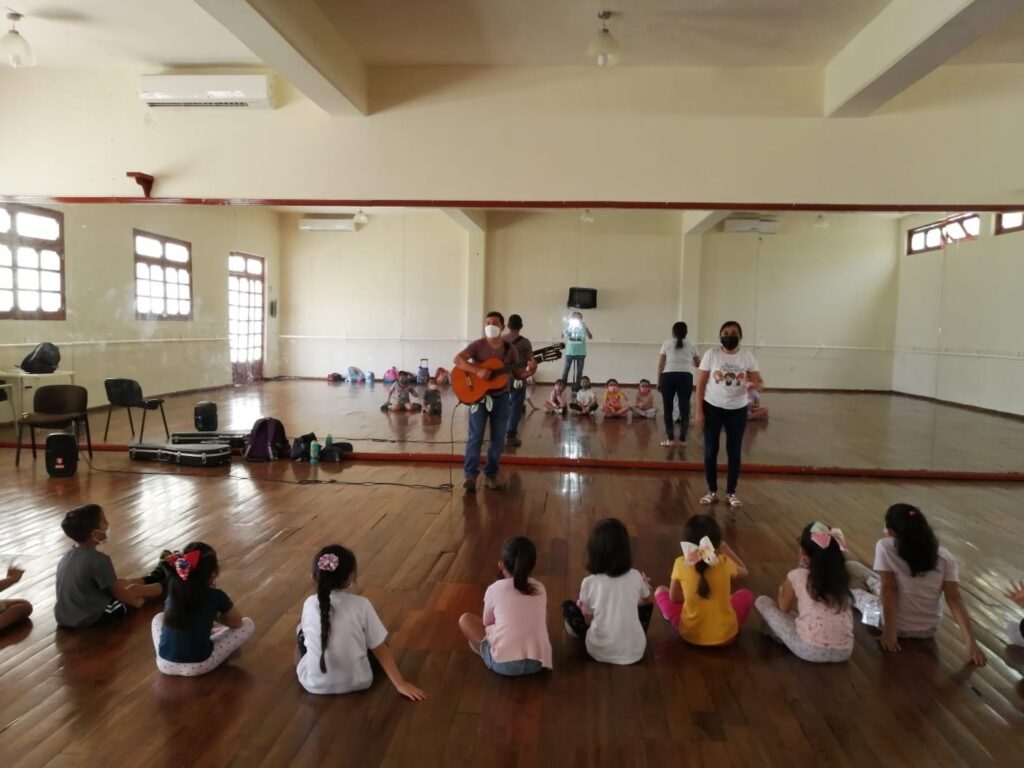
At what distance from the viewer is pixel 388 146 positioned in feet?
18.7

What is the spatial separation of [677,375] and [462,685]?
4908mm

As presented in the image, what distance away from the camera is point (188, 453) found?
610cm

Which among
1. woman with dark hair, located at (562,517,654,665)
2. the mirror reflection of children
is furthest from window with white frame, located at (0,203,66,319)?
the mirror reflection of children

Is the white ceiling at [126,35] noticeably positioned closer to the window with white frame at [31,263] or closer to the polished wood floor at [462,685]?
the window with white frame at [31,263]

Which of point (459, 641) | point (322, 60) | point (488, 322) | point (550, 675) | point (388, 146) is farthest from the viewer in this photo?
point (388, 146)

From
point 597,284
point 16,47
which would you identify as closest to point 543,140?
point 597,284

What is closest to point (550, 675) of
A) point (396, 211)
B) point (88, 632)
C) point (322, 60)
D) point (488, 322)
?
point (88, 632)

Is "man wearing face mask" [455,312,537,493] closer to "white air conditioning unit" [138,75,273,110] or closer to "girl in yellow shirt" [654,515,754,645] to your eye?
"girl in yellow shirt" [654,515,754,645]

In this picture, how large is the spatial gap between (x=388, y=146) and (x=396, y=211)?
1.63 m

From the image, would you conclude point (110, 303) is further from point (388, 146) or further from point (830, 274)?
point (830, 274)

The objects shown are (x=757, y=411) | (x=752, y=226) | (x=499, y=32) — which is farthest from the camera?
(x=757, y=411)

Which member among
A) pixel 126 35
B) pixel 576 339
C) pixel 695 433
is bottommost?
pixel 695 433

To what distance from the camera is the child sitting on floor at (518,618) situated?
2.43m

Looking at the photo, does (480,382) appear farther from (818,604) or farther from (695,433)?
(695,433)
